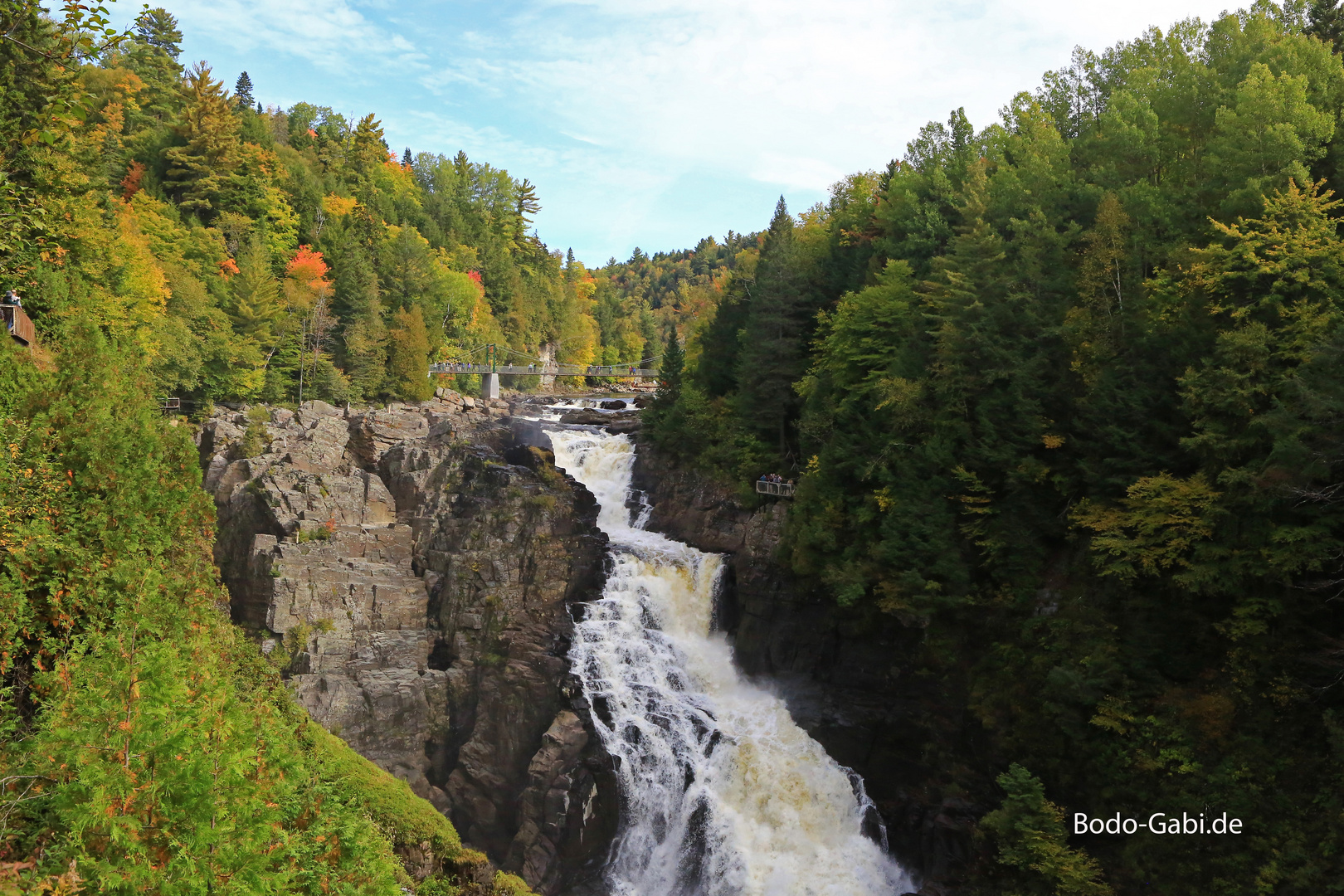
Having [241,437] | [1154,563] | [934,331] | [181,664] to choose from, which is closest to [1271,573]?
[1154,563]

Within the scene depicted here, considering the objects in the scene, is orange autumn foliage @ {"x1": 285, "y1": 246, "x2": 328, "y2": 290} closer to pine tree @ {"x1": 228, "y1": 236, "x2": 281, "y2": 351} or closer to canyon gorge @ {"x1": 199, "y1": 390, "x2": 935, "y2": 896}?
pine tree @ {"x1": 228, "y1": 236, "x2": 281, "y2": 351}

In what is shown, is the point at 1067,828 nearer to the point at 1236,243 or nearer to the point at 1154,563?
the point at 1154,563

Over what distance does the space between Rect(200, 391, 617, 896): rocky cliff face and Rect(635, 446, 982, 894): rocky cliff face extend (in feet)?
21.8

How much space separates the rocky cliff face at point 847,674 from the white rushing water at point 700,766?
76cm

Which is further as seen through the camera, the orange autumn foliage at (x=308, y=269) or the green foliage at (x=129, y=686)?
the orange autumn foliage at (x=308, y=269)

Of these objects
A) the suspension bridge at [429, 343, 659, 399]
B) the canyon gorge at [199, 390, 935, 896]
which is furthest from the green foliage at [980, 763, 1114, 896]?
the suspension bridge at [429, 343, 659, 399]

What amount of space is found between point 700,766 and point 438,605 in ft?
50.6

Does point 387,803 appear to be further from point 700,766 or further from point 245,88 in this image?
point 245,88

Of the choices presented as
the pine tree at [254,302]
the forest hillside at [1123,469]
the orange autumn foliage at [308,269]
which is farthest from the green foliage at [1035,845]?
the orange autumn foliage at [308,269]

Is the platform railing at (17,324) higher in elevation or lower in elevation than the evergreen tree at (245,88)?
lower

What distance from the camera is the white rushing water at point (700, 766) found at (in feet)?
79.2

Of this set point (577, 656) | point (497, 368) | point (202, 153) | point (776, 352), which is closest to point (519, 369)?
point (497, 368)

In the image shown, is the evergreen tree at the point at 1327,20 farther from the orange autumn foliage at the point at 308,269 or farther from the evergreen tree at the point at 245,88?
the evergreen tree at the point at 245,88

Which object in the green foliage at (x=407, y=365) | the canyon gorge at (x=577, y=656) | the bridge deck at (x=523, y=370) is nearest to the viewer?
the canyon gorge at (x=577, y=656)
